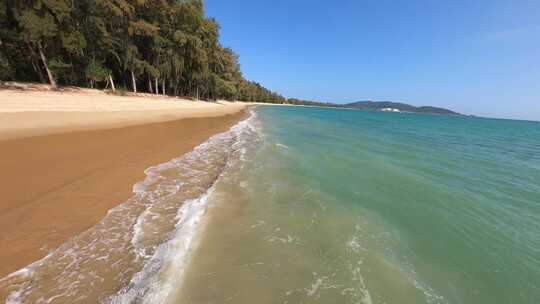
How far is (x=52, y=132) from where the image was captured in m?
8.89

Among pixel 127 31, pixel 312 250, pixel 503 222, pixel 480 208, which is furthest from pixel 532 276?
pixel 127 31

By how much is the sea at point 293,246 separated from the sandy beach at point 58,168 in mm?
404

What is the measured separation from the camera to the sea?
2723 millimetres

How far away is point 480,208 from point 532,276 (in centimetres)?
273

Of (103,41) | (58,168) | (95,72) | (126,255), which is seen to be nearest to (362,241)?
(126,255)

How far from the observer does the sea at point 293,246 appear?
2723mm

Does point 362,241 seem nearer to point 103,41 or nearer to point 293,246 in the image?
point 293,246

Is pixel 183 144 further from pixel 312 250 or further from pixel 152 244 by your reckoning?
pixel 312 250

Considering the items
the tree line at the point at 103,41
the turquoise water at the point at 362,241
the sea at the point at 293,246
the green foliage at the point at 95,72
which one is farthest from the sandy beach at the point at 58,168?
the green foliage at the point at 95,72

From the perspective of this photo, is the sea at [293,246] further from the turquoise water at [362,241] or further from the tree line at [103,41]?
the tree line at [103,41]

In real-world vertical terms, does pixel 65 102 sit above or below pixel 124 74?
below

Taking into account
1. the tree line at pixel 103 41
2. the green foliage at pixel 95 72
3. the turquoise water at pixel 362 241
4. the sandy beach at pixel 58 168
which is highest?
the tree line at pixel 103 41

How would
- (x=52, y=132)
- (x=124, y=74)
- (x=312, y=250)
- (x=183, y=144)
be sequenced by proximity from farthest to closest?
(x=124, y=74), (x=183, y=144), (x=52, y=132), (x=312, y=250)

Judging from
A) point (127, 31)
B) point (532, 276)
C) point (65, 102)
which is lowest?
point (532, 276)
